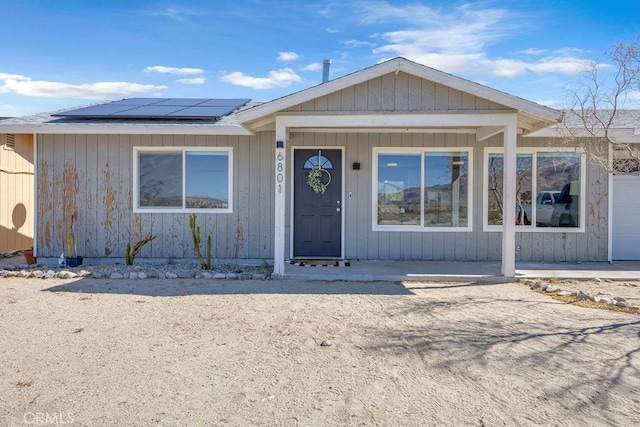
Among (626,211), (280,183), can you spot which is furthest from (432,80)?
(626,211)

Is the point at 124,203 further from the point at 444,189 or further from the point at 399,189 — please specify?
the point at 444,189

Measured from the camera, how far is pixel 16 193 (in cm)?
1059

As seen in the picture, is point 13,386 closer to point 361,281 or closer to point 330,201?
point 361,281

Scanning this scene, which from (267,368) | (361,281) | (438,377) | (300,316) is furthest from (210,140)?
(438,377)

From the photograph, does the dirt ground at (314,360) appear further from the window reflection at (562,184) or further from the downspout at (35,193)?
the window reflection at (562,184)

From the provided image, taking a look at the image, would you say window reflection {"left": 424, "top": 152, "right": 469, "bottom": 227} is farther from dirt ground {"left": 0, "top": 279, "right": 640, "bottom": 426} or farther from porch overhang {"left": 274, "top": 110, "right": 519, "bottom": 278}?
dirt ground {"left": 0, "top": 279, "right": 640, "bottom": 426}

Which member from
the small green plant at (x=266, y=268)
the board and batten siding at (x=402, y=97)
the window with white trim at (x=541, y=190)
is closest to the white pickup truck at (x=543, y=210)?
the window with white trim at (x=541, y=190)

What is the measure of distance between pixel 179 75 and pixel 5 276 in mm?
11601

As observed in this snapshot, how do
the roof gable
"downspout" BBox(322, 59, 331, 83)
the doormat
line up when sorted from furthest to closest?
"downspout" BBox(322, 59, 331, 83), the doormat, the roof gable

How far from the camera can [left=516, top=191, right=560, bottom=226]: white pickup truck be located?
8.40 metres

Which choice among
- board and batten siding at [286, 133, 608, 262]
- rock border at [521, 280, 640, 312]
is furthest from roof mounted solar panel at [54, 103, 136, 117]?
rock border at [521, 280, 640, 312]

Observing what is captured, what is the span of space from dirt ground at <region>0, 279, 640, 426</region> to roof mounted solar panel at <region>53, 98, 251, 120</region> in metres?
3.82

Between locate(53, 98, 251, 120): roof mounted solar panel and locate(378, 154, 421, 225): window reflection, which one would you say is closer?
locate(53, 98, 251, 120): roof mounted solar panel

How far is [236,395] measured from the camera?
2.92 m
